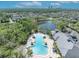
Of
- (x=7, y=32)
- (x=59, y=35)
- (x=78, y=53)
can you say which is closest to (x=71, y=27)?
(x=59, y=35)

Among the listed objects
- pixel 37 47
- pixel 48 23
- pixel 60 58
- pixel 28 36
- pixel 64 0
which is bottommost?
pixel 60 58

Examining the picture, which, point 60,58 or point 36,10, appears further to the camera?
point 36,10

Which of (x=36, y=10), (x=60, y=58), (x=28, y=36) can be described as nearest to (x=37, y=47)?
(x=28, y=36)

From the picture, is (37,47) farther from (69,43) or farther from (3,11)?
(3,11)

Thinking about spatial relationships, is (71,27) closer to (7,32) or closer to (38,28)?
(38,28)

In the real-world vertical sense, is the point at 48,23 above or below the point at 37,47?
above

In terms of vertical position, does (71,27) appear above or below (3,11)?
below
